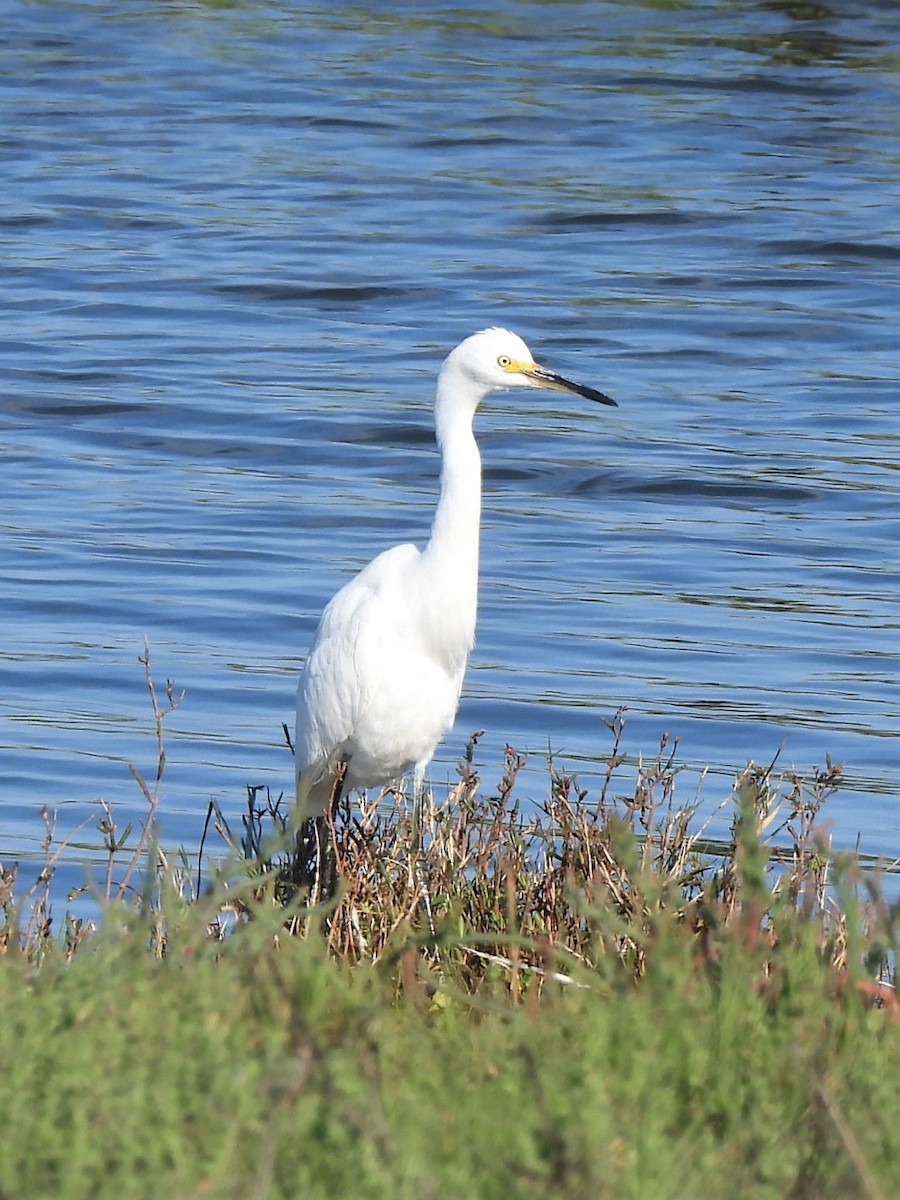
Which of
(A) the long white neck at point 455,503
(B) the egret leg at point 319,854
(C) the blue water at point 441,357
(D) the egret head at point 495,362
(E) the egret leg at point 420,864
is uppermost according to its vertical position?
(D) the egret head at point 495,362

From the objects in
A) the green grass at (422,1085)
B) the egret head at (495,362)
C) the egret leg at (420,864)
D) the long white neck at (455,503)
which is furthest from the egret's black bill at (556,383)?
the green grass at (422,1085)

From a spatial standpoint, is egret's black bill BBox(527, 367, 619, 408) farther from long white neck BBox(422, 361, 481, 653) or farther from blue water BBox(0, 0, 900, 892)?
blue water BBox(0, 0, 900, 892)

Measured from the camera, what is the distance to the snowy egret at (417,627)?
5.64 m

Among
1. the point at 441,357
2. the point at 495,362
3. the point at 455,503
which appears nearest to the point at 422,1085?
the point at 455,503

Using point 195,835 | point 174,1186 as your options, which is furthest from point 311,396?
point 174,1186

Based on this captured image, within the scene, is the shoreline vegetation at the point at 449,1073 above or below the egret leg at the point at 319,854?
above

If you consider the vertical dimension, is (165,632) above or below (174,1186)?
below

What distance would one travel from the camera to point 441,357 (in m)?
14.7

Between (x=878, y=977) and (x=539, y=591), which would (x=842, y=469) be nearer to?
(x=539, y=591)

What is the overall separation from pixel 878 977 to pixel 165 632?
5.87m

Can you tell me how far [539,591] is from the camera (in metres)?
10.1

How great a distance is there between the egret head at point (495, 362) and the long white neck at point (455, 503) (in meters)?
0.03

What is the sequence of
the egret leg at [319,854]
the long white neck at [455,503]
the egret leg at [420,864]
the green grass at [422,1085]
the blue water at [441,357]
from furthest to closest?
the blue water at [441,357]
the long white neck at [455,503]
the egret leg at [319,854]
the egret leg at [420,864]
the green grass at [422,1085]

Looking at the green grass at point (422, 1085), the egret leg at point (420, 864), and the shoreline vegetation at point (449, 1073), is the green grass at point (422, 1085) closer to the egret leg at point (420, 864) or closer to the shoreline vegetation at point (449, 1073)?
the shoreline vegetation at point (449, 1073)
